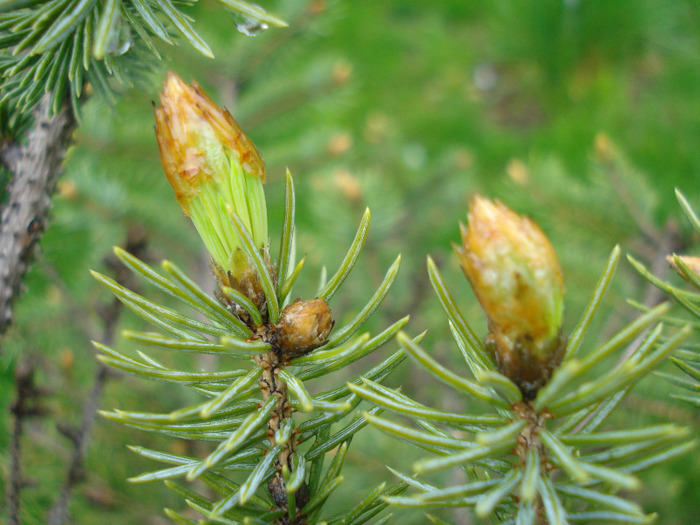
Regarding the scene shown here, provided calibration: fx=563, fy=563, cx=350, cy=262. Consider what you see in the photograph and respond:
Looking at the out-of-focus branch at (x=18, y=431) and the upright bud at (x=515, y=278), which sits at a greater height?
the upright bud at (x=515, y=278)

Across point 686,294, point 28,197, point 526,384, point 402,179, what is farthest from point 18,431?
point 402,179

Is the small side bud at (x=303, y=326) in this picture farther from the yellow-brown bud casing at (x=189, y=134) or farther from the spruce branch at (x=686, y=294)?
the spruce branch at (x=686, y=294)

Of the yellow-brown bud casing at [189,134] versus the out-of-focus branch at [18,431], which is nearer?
the yellow-brown bud casing at [189,134]

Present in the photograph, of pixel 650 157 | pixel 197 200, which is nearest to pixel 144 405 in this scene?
pixel 197 200

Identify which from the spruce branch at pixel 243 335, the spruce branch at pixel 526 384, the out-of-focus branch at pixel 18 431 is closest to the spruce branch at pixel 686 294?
the spruce branch at pixel 526 384

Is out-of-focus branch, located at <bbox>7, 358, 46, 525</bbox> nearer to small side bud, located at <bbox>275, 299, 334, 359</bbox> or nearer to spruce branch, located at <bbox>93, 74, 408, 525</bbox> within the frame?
spruce branch, located at <bbox>93, 74, 408, 525</bbox>

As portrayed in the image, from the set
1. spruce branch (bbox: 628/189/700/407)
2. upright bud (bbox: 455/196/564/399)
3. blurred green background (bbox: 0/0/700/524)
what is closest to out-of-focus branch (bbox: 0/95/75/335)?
blurred green background (bbox: 0/0/700/524)

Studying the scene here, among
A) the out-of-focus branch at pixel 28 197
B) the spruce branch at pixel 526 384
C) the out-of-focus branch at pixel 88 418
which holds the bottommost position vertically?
the out-of-focus branch at pixel 88 418
